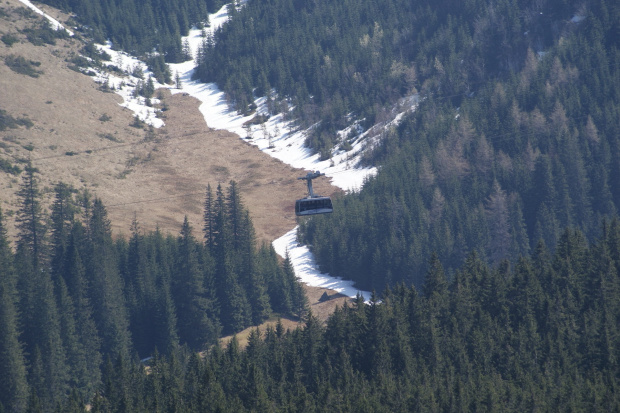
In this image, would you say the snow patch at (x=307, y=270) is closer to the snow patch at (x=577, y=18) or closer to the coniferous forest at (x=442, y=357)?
the coniferous forest at (x=442, y=357)

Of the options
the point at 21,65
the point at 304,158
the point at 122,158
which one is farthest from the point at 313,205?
the point at 21,65

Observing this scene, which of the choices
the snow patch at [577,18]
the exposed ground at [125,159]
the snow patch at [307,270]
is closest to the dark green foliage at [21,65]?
the exposed ground at [125,159]

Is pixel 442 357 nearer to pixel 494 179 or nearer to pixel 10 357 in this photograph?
pixel 10 357

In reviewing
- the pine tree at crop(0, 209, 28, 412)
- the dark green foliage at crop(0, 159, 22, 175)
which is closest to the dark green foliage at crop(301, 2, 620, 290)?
the dark green foliage at crop(0, 159, 22, 175)

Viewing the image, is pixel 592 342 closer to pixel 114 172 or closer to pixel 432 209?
pixel 432 209

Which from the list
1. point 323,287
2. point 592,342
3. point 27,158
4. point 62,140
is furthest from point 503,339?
point 62,140

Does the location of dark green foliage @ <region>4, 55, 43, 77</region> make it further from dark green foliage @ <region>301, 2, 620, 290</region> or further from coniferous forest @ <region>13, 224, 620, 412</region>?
coniferous forest @ <region>13, 224, 620, 412</region>
